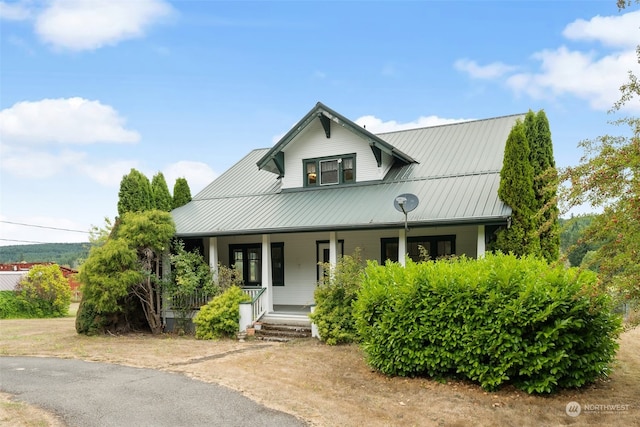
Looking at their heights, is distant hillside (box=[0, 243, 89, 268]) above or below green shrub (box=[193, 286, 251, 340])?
above

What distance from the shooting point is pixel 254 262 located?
59.9ft

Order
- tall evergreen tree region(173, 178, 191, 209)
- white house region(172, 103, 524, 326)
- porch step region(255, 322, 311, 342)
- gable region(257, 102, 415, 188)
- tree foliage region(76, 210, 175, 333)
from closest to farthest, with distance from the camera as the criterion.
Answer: porch step region(255, 322, 311, 342)
white house region(172, 103, 524, 326)
tree foliage region(76, 210, 175, 333)
gable region(257, 102, 415, 188)
tall evergreen tree region(173, 178, 191, 209)

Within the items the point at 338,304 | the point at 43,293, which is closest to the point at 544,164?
the point at 338,304

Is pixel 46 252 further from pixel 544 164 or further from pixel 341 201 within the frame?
pixel 544 164

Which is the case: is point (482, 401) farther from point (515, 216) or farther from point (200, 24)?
point (200, 24)

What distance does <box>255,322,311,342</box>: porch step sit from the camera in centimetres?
1378

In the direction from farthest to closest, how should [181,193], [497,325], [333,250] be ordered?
[181,193] < [333,250] < [497,325]

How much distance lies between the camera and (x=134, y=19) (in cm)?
1285

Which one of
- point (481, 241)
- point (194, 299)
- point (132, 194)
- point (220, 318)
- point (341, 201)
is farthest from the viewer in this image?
point (132, 194)

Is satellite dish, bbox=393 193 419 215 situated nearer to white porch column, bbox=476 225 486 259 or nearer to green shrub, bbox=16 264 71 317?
white porch column, bbox=476 225 486 259

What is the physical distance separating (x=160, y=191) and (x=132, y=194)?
1.67 metres

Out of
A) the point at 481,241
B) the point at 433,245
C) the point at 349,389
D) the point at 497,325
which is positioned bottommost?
the point at 349,389

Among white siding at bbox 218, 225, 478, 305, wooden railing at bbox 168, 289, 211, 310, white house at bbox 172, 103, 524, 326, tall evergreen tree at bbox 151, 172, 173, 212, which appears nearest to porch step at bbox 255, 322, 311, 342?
white house at bbox 172, 103, 524, 326

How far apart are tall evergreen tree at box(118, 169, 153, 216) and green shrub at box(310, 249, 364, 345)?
7.73m
